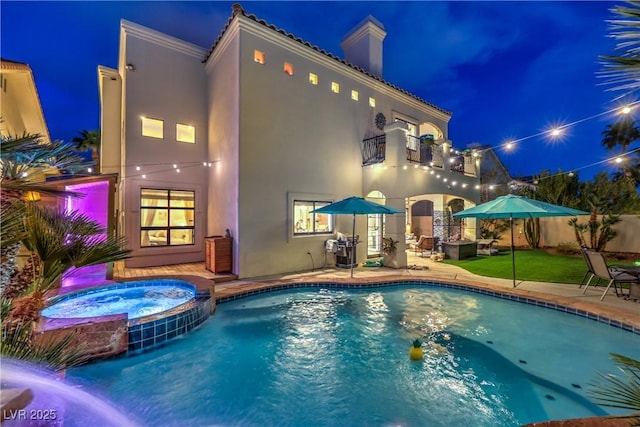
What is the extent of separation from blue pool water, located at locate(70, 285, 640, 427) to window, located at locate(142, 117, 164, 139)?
7.29 m

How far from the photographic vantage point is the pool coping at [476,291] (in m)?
5.55

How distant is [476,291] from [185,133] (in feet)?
37.7

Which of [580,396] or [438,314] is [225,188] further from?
[580,396]

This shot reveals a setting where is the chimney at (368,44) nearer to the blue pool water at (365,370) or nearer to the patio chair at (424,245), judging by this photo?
the patio chair at (424,245)

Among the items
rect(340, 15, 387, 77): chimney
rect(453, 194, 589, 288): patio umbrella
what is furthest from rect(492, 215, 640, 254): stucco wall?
rect(340, 15, 387, 77): chimney

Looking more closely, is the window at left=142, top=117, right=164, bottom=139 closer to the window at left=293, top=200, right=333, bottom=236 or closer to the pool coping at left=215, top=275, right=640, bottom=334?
the window at left=293, top=200, right=333, bottom=236

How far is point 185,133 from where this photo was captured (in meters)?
10.6

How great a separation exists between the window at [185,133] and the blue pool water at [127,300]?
235 inches

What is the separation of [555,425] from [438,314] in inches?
152

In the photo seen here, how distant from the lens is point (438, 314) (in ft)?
20.8

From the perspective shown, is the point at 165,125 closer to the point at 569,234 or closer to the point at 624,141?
the point at 569,234

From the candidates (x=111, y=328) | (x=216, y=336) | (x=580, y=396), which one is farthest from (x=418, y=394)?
(x=111, y=328)

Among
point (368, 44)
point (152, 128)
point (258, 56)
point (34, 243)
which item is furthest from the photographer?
Answer: point (368, 44)

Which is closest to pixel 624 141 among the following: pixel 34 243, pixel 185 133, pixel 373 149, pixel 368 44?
pixel 368 44
